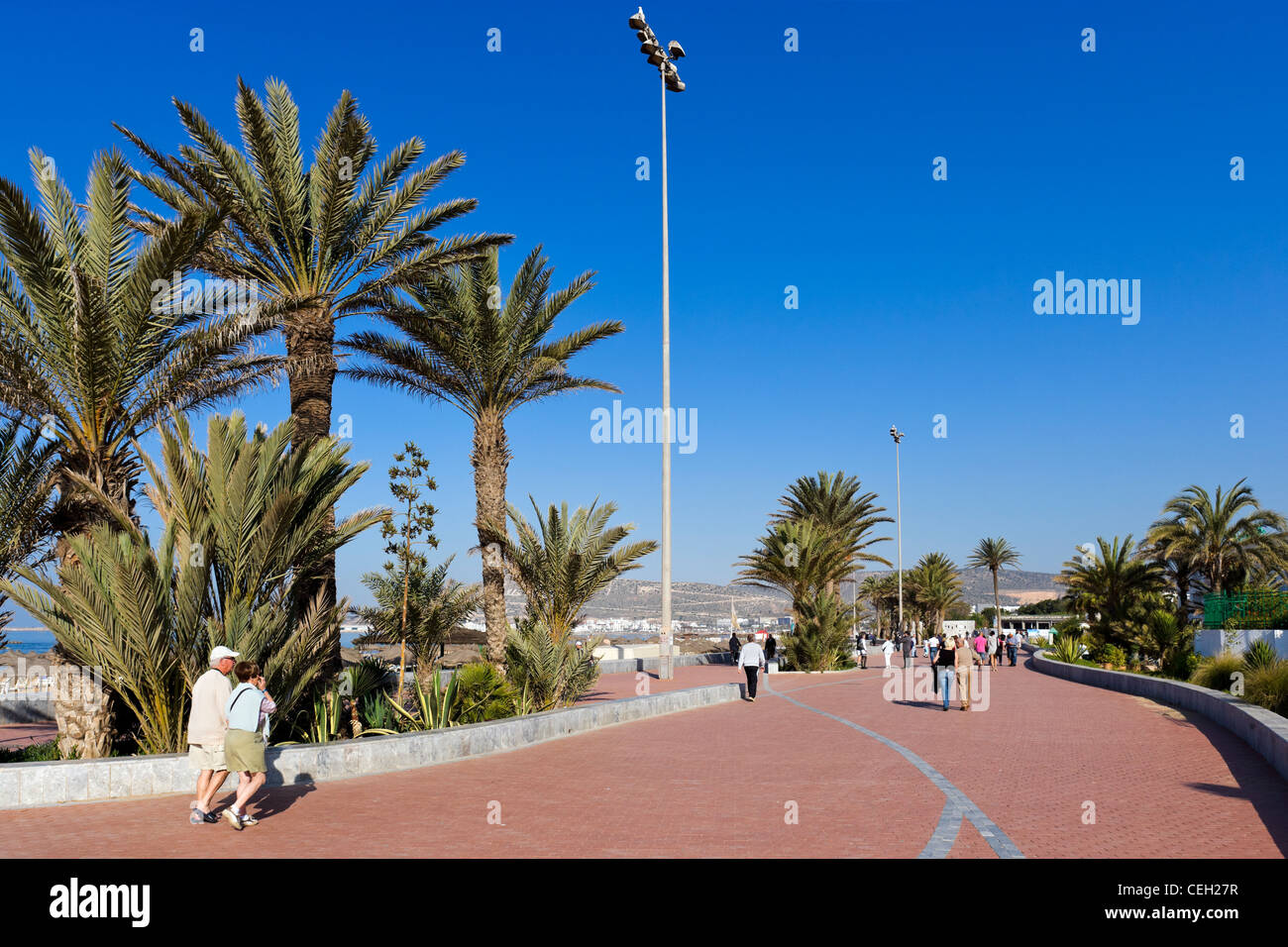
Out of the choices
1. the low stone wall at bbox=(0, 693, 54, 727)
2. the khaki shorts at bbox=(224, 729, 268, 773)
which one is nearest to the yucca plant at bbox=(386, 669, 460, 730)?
A: the khaki shorts at bbox=(224, 729, 268, 773)

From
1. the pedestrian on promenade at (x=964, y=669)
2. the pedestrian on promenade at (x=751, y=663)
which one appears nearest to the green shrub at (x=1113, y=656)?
the pedestrian on promenade at (x=964, y=669)

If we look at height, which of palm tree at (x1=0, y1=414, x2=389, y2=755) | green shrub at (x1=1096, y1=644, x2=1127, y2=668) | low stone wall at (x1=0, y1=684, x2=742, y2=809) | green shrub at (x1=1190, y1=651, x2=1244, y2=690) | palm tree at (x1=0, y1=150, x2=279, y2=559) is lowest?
green shrub at (x1=1096, y1=644, x2=1127, y2=668)

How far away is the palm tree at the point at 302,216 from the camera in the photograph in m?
13.5

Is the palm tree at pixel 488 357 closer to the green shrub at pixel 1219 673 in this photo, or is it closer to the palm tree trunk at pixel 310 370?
the palm tree trunk at pixel 310 370

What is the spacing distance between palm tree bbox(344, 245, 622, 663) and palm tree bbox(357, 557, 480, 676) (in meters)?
1.59

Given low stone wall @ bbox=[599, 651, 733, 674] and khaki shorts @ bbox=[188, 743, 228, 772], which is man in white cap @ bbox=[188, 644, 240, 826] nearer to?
khaki shorts @ bbox=[188, 743, 228, 772]

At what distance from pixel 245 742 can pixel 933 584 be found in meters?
62.7

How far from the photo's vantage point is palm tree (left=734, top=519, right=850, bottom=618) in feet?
108

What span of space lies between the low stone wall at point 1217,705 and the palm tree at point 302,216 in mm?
11583

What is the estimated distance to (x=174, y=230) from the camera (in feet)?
33.7

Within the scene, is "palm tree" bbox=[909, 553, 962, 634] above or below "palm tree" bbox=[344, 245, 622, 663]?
below

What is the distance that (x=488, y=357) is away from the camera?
65.0ft

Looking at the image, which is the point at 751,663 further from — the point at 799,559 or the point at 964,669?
the point at 799,559
